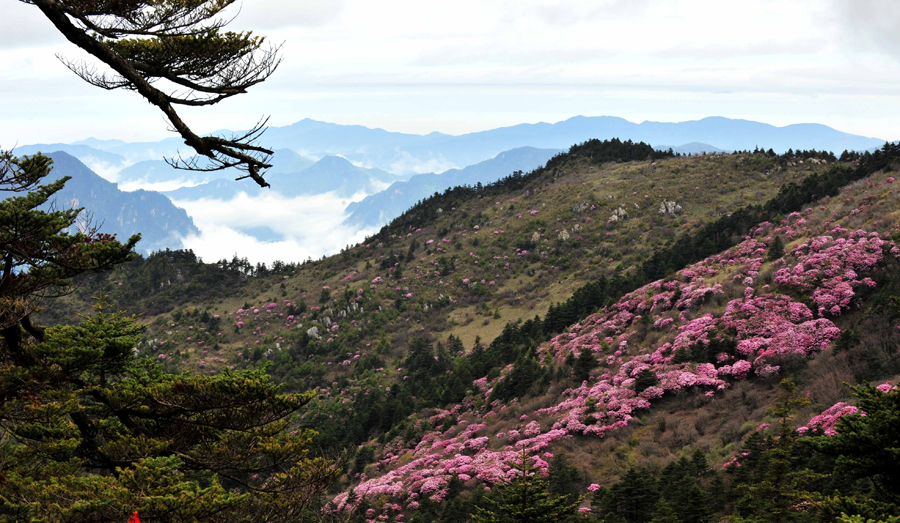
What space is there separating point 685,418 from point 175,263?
209 feet

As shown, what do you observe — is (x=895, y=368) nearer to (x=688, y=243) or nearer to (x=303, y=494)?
(x=303, y=494)

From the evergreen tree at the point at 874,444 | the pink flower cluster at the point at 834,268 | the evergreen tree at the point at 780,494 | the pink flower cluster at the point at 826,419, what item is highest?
the pink flower cluster at the point at 834,268

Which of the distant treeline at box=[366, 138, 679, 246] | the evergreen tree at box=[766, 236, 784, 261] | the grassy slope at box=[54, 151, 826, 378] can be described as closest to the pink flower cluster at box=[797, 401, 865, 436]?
the evergreen tree at box=[766, 236, 784, 261]

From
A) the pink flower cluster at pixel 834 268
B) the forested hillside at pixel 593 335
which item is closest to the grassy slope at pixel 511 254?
the forested hillside at pixel 593 335

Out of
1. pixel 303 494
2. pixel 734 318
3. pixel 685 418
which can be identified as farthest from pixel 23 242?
pixel 734 318

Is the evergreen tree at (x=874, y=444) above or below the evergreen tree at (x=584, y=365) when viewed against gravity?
above

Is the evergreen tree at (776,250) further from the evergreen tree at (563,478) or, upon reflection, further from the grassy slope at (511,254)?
the grassy slope at (511,254)

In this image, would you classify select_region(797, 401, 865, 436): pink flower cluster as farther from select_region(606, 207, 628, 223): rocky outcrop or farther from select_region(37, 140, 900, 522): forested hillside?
select_region(606, 207, 628, 223): rocky outcrop

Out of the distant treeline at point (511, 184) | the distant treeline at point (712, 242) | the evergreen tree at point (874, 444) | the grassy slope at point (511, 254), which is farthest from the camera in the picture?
the distant treeline at point (511, 184)

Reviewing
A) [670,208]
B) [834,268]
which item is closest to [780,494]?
[834,268]

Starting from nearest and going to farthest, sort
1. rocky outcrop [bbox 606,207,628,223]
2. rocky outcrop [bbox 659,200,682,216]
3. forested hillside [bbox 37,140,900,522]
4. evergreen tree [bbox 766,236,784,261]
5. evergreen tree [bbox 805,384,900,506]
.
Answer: evergreen tree [bbox 805,384,900,506]
forested hillside [bbox 37,140,900,522]
evergreen tree [bbox 766,236,784,261]
rocky outcrop [bbox 659,200,682,216]
rocky outcrop [bbox 606,207,628,223]

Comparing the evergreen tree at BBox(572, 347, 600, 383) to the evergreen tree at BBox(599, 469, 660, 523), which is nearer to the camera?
the evergreen tree at BBox(599, 469, 660, 523)

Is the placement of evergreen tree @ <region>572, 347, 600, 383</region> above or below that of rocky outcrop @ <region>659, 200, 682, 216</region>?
below

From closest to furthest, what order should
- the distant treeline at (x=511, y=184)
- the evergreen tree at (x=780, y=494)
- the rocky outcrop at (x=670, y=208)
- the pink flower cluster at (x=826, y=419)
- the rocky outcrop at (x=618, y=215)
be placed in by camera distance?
1. the evergreen tree at (x=780, y=494)
2. the pink flower cluster at (x=826, y=419)
3. the rocky outcrop at (x=670, y=208)
4. the rocky outcrop at (x=618, y=215)
5. the distant treeline at (x=511, y=184)
